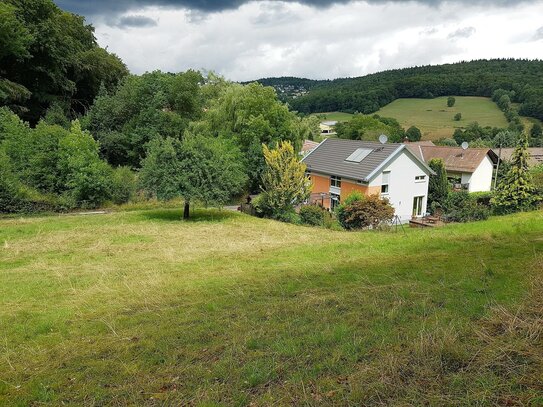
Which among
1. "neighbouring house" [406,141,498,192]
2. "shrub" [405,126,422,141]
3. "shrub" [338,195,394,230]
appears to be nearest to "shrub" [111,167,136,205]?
"shrub" [338,195,394,230]

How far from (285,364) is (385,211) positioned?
2002 cm

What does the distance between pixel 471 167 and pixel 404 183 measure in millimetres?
13953

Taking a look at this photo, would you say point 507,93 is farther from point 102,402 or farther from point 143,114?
point 102,402

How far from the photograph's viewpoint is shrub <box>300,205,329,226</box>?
27492mm

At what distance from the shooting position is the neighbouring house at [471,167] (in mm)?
43719

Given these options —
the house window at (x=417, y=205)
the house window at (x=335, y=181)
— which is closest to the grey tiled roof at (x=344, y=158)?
the house window at (x=335, y=181)

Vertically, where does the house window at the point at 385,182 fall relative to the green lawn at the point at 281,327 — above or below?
above

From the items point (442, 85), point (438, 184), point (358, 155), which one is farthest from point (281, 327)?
point (442, 85)

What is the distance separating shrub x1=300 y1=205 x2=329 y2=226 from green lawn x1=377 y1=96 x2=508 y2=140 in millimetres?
79916

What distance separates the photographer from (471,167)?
43.4 m

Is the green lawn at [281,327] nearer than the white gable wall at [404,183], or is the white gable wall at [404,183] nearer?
the green lawn at [281,327]

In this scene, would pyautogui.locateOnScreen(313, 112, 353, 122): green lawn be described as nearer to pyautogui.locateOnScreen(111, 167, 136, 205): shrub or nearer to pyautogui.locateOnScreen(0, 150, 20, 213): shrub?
pyautogui.locateOnScreen(111, 167, 136, 205): shrub

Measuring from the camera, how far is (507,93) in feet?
355

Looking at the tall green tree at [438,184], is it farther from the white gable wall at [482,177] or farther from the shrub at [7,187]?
the shrub at [7,187]
